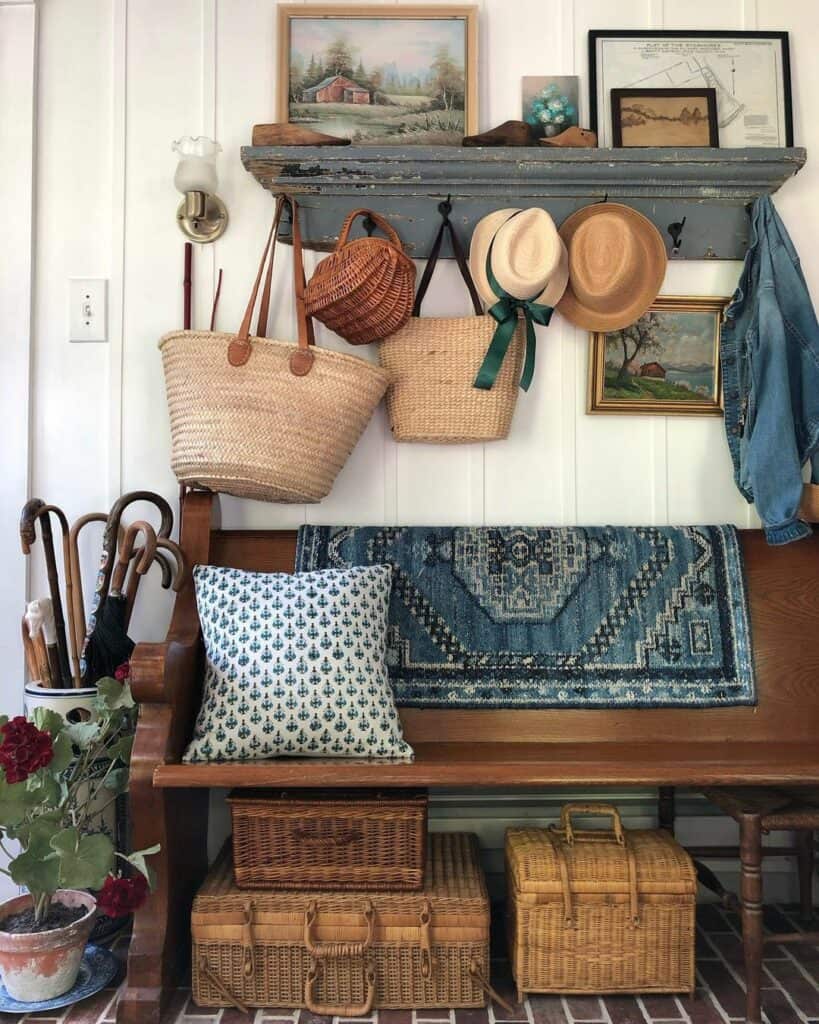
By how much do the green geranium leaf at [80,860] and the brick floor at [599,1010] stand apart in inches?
11.5

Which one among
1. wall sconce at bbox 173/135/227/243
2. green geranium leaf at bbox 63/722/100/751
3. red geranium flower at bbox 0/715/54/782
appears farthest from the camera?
wall sconce at bbox 173/135/227/243

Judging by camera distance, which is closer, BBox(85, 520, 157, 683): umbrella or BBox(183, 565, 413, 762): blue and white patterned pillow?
BBox(183, 565, 413, 762): blue and white patterned pillow

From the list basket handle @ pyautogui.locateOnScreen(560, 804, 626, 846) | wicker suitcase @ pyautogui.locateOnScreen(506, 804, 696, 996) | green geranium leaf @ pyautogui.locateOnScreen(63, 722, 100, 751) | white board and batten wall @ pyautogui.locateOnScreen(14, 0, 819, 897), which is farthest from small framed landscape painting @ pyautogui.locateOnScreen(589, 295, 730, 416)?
green geranium leaf @ pyautogui.locateOnScreen(63, 722, 100, 751)

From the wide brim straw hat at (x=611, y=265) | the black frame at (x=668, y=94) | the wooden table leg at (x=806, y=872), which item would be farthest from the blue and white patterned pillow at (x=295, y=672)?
the black frame at (x=668, y=94)

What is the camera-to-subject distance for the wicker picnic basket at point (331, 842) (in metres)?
1.83

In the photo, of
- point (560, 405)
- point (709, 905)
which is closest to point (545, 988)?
point (709, 905)

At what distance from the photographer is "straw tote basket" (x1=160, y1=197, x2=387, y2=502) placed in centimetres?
203

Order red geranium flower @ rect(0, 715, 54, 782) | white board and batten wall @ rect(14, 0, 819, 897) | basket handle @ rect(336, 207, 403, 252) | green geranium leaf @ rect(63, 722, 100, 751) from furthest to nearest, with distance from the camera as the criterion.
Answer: white board and batten wall @ rect(14, 0, 819, 897), basket handle @ rect(336, 207, 403, 252), green geranium leaf @ rect(63, 722, 100, 751), red geranium flower @ rect(0, 715, 54, 782)

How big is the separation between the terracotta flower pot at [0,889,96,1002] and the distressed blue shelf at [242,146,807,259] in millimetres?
1674

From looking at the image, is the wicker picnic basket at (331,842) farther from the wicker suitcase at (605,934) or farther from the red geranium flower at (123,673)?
the red geranium flower at (123,673)

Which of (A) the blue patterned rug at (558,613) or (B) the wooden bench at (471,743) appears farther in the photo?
(A) the blue patterned rug at (558,613)

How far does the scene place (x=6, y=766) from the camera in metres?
1.65

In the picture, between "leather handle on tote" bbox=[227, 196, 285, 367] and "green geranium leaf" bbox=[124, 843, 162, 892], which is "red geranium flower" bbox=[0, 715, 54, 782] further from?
"leather handle on tote" bbox=[227, 196, 285, 367]

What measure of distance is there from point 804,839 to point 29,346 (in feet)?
7.49
